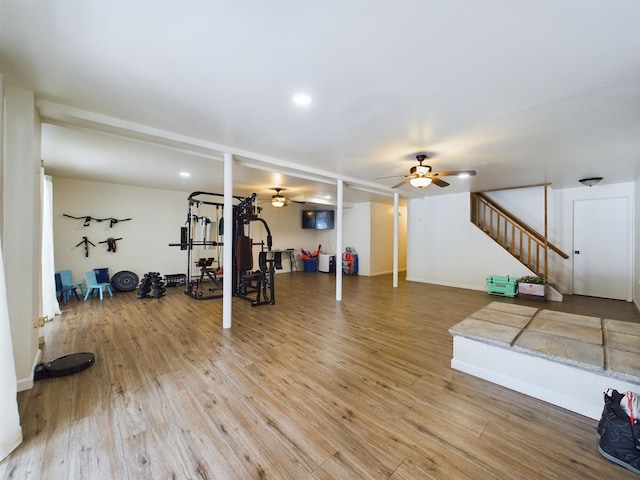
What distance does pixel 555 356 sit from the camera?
214cm

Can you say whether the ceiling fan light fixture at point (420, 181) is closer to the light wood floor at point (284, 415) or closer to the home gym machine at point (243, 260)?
the light wood floor at point (284, 415)

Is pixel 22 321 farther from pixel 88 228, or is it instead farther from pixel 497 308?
pixel 497 308

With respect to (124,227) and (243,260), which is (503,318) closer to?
(243,260)

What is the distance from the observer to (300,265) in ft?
34.8

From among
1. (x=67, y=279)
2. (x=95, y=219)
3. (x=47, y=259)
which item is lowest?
(x=67, y=279)

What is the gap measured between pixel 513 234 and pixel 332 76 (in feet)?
23.0

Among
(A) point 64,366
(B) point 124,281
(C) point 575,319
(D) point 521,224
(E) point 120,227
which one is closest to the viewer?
(A) point 64,366

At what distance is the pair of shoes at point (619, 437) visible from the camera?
1529mm

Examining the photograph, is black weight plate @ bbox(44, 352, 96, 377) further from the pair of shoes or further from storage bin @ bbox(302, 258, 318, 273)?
storage bin @ bbox(302, 258, 318, 273)

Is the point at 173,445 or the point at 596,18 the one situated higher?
the point at 596,18

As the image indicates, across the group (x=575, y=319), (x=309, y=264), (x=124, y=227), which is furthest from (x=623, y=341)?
(x=124, y=227)

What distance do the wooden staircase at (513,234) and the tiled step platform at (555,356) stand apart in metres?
4.15

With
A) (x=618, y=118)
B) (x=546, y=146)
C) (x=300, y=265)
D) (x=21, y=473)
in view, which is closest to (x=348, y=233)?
(x=300, y=265)

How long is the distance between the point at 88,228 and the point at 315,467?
7.48m
